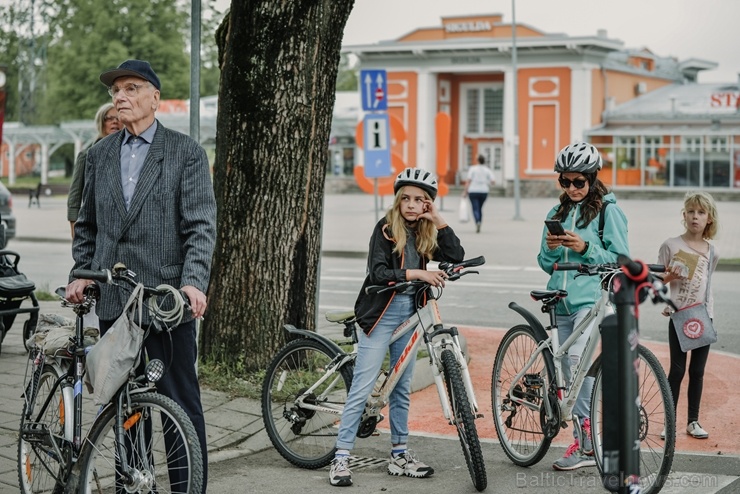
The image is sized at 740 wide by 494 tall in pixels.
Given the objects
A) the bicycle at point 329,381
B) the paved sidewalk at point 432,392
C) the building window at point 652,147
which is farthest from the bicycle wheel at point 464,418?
the building window at point 652,147

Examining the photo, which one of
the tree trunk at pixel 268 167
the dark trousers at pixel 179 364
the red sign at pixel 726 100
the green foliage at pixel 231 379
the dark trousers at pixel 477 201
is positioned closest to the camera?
the dark trousers at pixel 179 364

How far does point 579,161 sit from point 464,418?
1598 millimetres

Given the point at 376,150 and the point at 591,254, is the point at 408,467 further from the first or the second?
the point at 376,150

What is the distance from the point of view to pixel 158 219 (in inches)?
184

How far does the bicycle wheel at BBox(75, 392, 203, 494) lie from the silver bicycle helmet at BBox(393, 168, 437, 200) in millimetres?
1972

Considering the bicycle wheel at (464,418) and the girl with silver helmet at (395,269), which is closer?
the bicycle wheel at (464,418)

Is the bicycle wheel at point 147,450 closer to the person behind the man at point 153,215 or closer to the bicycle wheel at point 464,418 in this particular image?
the person behind the man at point 153,215

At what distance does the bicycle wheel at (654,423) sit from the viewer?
17.0 feet

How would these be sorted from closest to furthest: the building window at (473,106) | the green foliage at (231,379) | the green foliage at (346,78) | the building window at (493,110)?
the green foliage at (231,379) < the building window at (493,110) < the building window at (473,106) < the green foliage at (346,78)

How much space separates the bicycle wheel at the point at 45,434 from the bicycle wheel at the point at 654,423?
2.60 meters

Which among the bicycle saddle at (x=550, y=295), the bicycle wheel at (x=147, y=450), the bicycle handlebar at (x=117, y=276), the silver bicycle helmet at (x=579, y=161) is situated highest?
the silver bicycle helmet at (x=579, y=161)

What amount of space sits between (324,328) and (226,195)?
9.50ft

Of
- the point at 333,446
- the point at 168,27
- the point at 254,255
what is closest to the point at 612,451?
the point at 333,446

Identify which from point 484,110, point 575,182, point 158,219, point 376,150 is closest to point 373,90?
point 376,150
